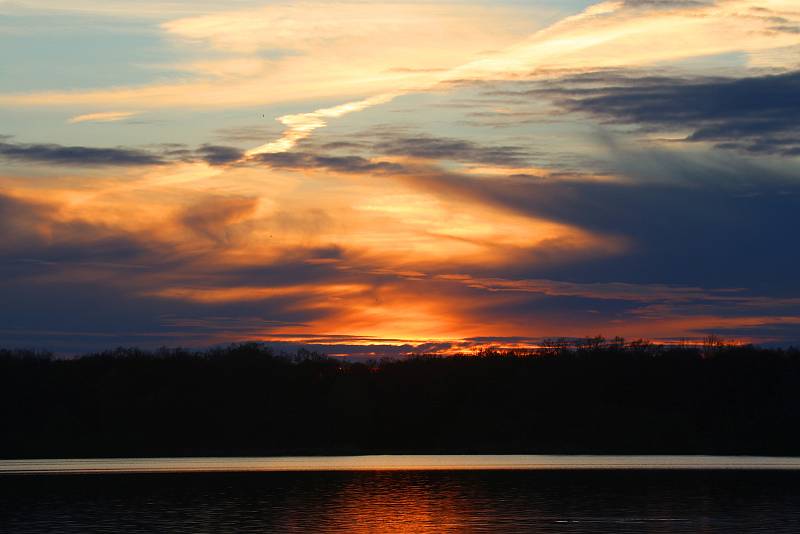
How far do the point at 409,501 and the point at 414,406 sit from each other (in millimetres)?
101860

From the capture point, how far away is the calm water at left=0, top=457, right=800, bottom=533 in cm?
5878

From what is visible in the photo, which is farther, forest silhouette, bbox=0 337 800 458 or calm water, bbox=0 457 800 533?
forest silhouette, bbox=0 337 800 458

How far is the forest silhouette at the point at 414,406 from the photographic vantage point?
A: 168 meters

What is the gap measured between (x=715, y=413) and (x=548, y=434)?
80.8 ft

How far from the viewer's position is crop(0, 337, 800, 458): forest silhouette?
168 meters

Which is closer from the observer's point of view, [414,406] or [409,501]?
[409,501]

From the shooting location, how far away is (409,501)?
2955 inches

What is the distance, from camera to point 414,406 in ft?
580

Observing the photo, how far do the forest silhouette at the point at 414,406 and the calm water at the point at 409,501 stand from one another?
55019mm

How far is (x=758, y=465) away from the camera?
12506 centimetres

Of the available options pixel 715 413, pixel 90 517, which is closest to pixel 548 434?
pixel 715 413

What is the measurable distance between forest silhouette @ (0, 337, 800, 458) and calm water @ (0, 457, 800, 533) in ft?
181

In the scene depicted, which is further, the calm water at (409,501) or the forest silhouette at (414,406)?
the forest silhouette at (414,406)

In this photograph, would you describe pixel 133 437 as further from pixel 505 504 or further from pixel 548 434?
pixel 505 504
